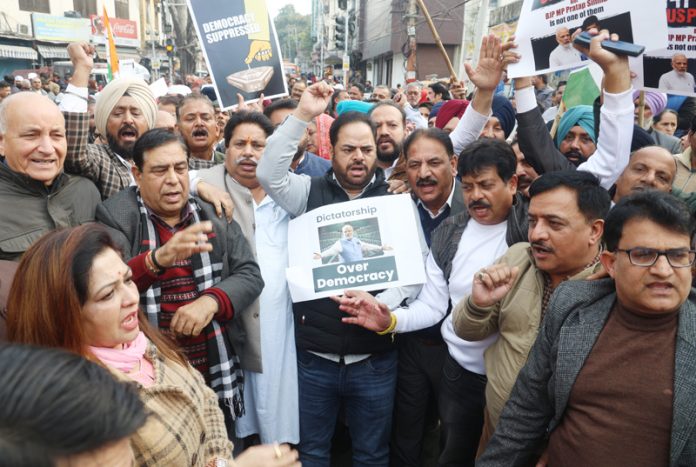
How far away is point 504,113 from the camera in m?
4.23

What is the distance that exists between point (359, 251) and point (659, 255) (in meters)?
1.44

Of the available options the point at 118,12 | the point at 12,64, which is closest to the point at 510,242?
the point at 12,64

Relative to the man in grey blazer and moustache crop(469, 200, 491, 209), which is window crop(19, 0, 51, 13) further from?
the man in grey blazer

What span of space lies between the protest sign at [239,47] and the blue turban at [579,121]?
2.28m

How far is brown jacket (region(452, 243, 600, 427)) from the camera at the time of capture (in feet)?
6.99

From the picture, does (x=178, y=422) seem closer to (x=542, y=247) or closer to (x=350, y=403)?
(x=350, y=403)

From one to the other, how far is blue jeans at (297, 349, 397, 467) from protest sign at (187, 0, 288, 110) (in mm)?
2367

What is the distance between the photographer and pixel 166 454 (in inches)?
63.9

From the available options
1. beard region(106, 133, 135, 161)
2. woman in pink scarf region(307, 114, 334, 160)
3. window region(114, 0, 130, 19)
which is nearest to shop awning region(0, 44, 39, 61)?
window region(114, 0, 130, 19)

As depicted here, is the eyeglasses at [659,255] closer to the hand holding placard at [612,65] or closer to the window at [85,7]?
the hand holding placard at [612,65]

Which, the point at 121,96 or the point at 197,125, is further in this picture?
the point at 197,125

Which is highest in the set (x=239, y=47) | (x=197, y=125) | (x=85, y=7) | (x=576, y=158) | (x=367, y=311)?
(x=85, y=7)

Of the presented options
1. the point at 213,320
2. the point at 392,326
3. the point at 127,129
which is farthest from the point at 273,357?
the point at 127,129

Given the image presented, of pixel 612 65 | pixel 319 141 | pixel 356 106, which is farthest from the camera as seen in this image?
pixel 319 141
